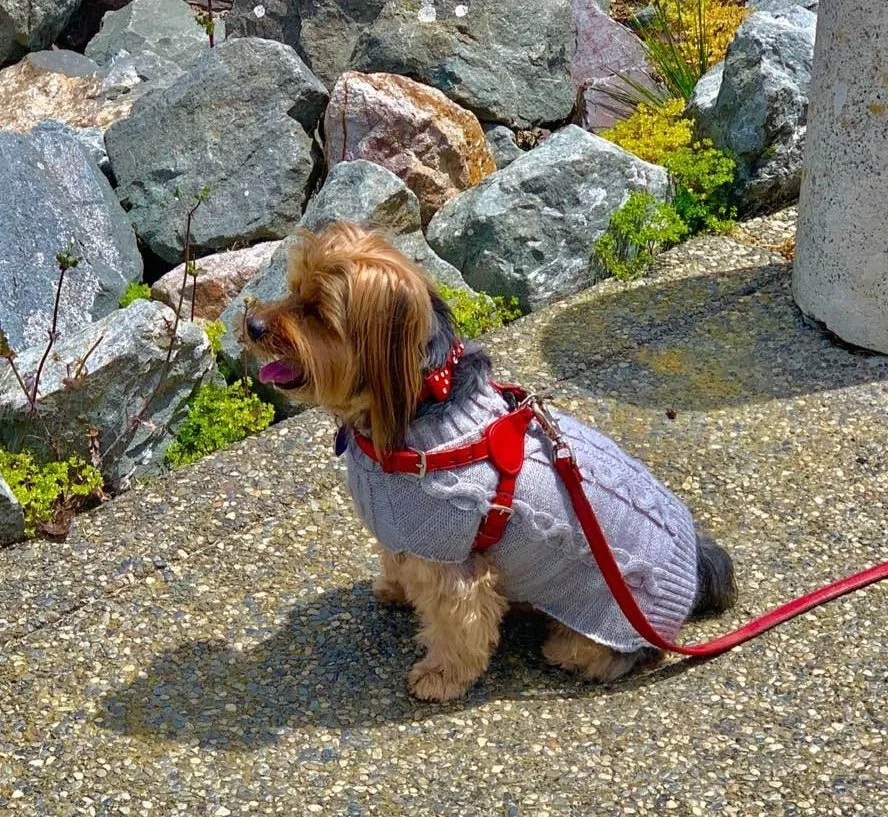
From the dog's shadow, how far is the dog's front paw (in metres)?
0.03

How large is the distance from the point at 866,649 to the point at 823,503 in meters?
0.89

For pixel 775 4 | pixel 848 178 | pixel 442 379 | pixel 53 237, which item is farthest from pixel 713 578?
pixel 775 4

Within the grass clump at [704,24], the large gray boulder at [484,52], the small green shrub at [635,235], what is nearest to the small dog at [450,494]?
the small green shrub at [635,235]

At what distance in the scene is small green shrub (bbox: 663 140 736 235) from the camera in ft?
23.5

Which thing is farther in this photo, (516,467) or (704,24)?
(704,24)

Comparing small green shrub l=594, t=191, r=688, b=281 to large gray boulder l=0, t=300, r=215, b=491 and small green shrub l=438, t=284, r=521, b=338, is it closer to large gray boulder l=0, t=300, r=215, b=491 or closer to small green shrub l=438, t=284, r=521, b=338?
small green shrub l=438, t=284, r=521, b=338

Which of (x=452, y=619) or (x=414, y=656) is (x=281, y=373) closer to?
(x=452, y=619)

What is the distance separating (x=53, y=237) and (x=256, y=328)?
3497mm

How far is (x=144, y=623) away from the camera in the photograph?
15.4 ft

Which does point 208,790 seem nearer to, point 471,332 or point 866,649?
point 866,649

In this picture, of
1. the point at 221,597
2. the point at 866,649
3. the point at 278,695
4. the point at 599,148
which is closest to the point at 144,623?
the point at 221,597

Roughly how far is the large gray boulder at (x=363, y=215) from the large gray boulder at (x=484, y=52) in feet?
5.91

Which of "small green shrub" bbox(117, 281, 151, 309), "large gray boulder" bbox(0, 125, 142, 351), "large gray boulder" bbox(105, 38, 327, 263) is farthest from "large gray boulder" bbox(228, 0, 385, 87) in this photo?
"small green shrub" bbox(117, 281, 151, 309)

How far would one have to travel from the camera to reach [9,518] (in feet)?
16.5
